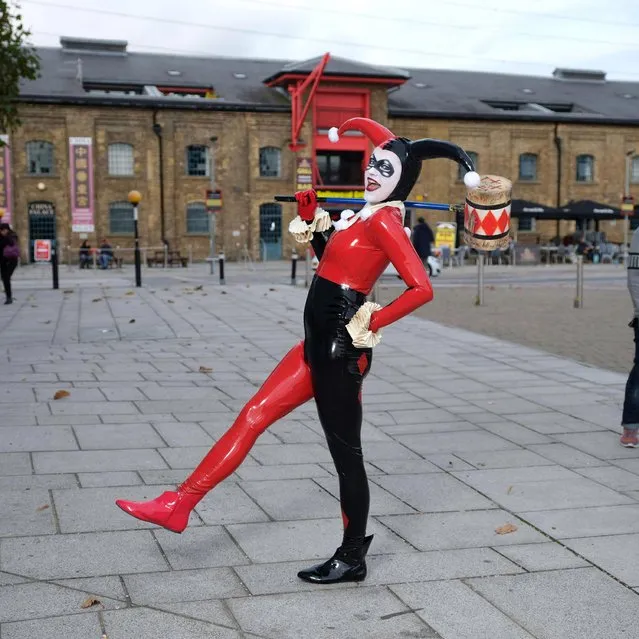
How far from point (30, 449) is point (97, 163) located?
127ft

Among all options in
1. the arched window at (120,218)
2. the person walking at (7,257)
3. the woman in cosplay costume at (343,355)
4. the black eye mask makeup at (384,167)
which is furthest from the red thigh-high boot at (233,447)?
the arched window at (120,218)

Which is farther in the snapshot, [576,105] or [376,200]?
[576,105]

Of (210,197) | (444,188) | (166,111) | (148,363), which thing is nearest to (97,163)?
(166,111)

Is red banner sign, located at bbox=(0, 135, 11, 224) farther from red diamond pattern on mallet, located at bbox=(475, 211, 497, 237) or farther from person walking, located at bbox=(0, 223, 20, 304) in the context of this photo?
red diamond pattern on mallet, located at bbox=(475, 211, 497, 237)

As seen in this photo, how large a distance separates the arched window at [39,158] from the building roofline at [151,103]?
76.6 inches

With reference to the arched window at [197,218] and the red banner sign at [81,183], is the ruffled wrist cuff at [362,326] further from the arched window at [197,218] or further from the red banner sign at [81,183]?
the arched window at [197,218]

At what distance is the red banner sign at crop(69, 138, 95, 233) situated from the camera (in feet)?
139

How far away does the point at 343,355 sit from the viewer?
386 centimetres

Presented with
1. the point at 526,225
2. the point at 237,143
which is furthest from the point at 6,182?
the point at 526,225

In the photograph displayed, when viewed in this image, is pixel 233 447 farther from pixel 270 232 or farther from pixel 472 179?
pixel 270 232

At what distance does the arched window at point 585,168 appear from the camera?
50062 mm

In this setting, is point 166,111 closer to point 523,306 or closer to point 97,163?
point 97,163

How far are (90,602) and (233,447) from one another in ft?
2.83

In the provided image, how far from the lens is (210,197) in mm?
33031
